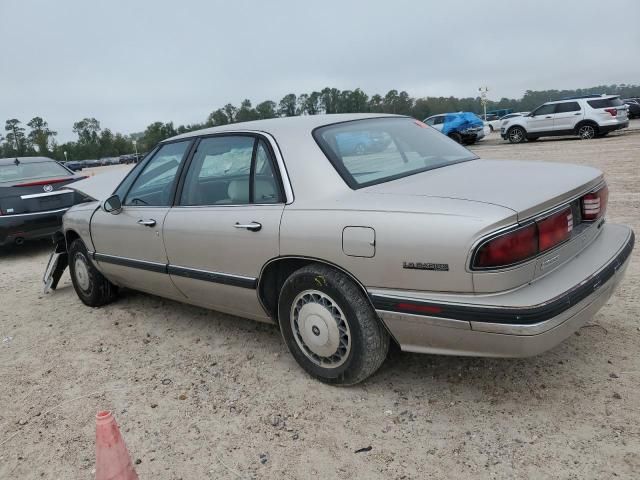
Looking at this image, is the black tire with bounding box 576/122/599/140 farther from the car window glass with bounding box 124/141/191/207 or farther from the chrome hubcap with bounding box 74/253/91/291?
the chrome hubcap with bounding box 74/253/91/291

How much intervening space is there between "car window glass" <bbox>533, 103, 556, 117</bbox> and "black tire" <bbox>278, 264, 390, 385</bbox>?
19.9m

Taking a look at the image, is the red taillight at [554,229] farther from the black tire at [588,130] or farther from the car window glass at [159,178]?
the black tire at [588,130]

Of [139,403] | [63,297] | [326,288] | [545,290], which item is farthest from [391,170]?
[63,297]

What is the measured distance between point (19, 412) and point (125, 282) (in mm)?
1507

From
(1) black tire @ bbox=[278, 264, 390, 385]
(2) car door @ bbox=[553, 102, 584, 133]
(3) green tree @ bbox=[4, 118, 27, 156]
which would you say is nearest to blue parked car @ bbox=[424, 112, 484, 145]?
(2) car door @ bbox=[553, 102, 584, 133]

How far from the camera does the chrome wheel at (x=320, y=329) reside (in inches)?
115

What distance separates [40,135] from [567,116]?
103m

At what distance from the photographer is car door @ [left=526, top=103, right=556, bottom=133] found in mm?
20266

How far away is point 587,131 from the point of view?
1933 centimetres

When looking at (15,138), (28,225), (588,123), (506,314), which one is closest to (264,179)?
(506,314)

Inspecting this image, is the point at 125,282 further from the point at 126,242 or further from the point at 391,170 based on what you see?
the point at 391,170

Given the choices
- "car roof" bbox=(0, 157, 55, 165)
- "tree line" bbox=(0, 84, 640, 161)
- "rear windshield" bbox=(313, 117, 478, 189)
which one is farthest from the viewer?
"tree line" bbox=(0, 84, 640, 161)

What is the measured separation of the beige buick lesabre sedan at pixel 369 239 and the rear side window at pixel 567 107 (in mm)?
18144

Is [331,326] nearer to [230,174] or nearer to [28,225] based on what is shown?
[230,174]
